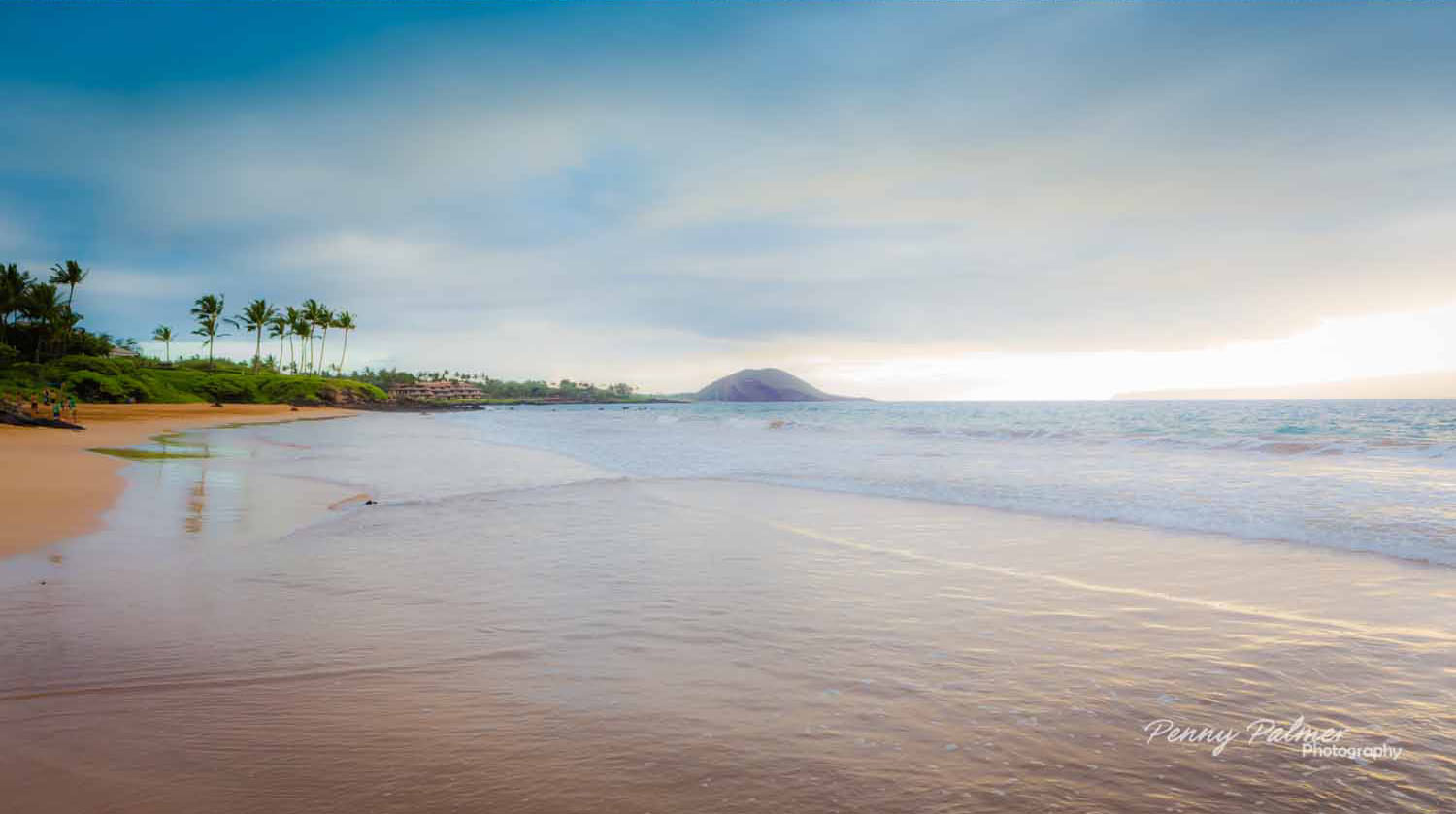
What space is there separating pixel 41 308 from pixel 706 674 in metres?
90.6

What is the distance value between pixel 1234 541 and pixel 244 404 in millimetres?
93471

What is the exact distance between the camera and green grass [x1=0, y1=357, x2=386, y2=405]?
58.7m

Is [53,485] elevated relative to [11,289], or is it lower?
lower

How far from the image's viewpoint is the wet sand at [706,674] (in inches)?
109

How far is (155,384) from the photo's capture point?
67.9 meters

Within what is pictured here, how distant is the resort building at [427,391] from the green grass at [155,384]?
4780 cm

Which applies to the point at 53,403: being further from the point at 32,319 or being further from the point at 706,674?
the point at 706,674

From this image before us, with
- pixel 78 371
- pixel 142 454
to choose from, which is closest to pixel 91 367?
pixel 78 371

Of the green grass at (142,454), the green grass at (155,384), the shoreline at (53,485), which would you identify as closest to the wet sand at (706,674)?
the shoreline at (53,485)

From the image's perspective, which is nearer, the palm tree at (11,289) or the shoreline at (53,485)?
the shoreline at (53,485)

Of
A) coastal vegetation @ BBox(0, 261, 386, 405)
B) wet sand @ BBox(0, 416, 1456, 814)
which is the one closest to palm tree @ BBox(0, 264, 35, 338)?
coastal vegetation @ BBox(0, 261, 386, 405)

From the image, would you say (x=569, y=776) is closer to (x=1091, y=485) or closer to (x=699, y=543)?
(x=699, y=543)

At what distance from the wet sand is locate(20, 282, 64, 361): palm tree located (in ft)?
269

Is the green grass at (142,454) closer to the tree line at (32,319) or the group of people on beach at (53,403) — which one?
the group of people on beach at (53,403)
